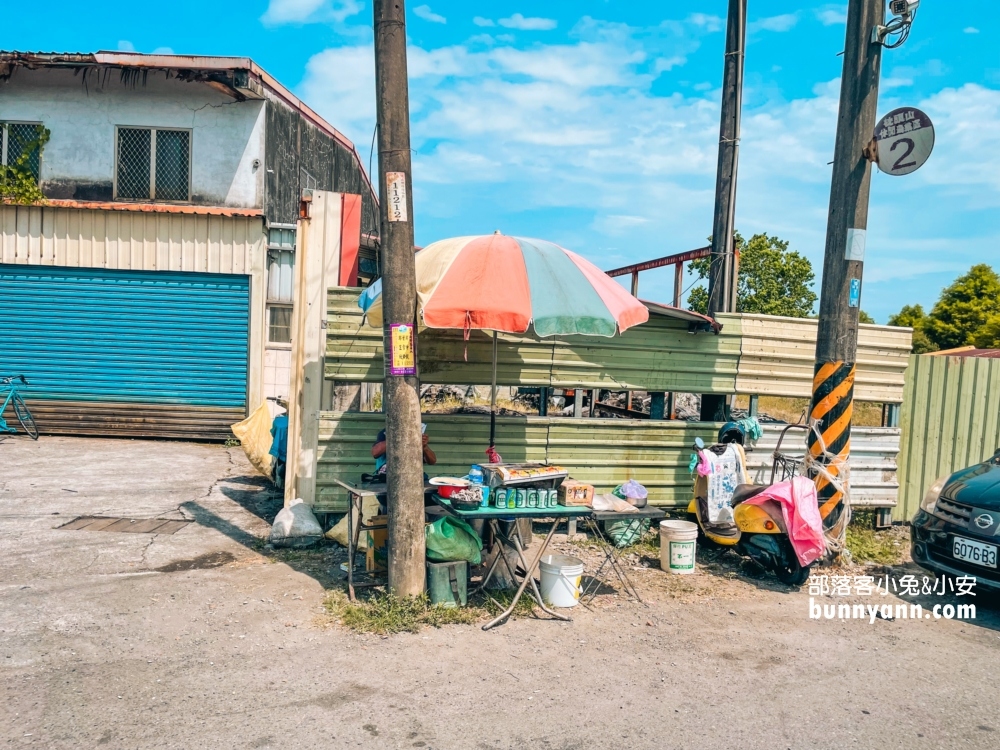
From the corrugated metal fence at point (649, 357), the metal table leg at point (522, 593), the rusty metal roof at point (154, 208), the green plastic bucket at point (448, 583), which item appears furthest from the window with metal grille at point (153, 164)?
the metal table leg at point (522, 593)

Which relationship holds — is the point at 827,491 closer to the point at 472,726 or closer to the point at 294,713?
the point at 472,726

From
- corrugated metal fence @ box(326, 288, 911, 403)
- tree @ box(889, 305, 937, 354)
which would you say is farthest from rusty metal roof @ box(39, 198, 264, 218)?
tree @ box(889, 305, 937, 354)

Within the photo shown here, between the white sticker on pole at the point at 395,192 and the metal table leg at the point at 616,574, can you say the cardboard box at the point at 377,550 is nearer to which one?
the metal table leg at the point at 616,574

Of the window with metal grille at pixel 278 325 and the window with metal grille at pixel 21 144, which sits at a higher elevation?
the window with metal grille at pixel 21 144

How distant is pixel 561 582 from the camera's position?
5.78 metres

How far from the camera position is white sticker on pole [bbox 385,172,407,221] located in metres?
5.32

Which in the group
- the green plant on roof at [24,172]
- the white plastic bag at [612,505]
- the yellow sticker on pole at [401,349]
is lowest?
the white plastic bag at [612,505]

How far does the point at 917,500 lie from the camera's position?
343 inches

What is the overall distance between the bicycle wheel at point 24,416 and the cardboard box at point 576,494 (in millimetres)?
10318

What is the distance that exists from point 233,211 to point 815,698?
11.3 meters

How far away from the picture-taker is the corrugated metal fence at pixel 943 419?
28.3 ft

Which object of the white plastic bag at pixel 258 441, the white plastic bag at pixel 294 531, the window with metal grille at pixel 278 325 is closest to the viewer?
the white plastic bag at pixel 294 531

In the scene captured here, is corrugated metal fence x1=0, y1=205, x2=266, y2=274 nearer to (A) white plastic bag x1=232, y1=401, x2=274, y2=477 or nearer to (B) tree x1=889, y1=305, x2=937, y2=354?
(A) white plastic bag x1=232, y1=401, x2=274, y2=477

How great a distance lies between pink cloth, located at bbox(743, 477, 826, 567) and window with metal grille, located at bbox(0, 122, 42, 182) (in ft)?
42.2
